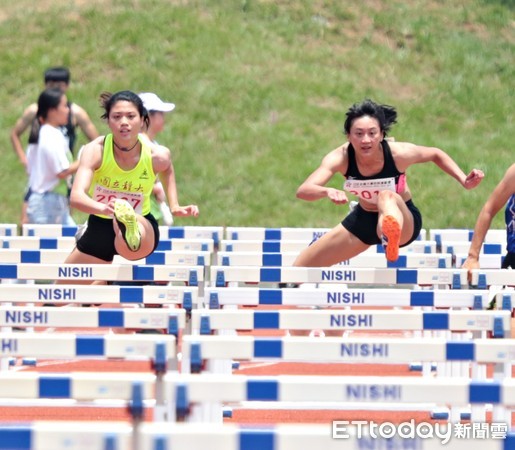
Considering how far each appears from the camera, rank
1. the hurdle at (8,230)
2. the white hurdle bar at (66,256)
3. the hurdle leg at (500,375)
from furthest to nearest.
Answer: the hurdle at (8,230), the white hurdle bar at (66,256), the hurdle leg at (500,375)

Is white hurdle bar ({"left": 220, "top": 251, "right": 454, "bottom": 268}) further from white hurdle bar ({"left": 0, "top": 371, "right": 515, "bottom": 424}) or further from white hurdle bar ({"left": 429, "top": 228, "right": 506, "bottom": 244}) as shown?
white hurdle bar ({"left": 0, "top": 371, "right": 515, "bottom": 424})

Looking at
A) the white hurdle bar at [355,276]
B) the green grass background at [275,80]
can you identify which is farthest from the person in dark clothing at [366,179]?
the green grass background at [275,80]

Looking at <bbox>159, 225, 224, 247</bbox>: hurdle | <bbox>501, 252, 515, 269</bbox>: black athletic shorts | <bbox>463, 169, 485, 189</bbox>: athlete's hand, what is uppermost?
<bbox>463, 169, 485, 189</bbox>: athlete's hand

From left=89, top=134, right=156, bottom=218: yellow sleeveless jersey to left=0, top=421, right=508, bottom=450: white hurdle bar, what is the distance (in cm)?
472

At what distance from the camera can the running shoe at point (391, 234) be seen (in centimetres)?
749

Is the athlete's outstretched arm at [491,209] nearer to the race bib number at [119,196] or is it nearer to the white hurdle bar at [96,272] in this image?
the white hurdle bar at [96,272]

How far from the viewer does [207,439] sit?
3.74 meters

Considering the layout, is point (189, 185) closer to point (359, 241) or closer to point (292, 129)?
point (292, 129)

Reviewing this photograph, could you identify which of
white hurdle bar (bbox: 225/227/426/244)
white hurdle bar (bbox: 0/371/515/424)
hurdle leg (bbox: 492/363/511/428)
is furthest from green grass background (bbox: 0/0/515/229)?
white hurdle bar (bbox: 0/371/515/424)

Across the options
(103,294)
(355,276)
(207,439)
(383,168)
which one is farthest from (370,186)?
(207,439)

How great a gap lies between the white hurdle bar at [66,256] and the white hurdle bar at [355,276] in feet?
2.10

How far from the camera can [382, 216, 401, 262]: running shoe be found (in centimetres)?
749

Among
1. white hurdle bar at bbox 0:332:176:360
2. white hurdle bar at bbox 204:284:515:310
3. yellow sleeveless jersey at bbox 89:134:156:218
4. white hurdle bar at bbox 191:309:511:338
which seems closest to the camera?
white hurdle bar at bbox 0:332:176:360

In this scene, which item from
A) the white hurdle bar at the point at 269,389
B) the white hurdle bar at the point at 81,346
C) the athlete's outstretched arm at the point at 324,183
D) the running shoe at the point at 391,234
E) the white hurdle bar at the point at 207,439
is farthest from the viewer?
the athlete's outstretched arm at the point at 324,183
